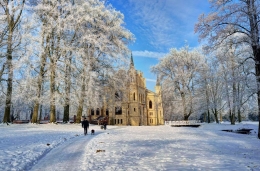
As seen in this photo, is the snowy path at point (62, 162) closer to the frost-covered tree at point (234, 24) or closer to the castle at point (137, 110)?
the frost-covered tree at point (234, 24)

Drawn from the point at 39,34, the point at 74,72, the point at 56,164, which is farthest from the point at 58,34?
the point at 56,164

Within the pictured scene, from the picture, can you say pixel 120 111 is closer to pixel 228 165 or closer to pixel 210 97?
pixel 210 97

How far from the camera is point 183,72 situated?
37.0 m

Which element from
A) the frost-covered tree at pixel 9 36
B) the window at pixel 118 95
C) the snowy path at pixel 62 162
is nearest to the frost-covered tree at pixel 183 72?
the window at pixel 118 95

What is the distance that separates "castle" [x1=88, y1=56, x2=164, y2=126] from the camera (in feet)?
152

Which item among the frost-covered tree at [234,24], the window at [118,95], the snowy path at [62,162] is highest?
the frost-covered tree at [234,24]

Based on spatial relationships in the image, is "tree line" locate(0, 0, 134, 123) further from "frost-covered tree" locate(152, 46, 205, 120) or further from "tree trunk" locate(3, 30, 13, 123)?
"frost-covered tree" locate(152, 46, 205, 120)

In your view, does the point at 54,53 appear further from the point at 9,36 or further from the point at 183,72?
the point at 183,72

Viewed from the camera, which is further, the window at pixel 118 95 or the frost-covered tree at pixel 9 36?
the window at pixel 118 95

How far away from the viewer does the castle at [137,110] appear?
46.4 meters

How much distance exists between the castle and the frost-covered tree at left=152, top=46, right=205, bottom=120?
636cm

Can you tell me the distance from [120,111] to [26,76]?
28.6 metres

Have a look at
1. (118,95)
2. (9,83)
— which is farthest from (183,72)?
(9,83)

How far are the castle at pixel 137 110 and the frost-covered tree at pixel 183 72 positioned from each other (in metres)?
6.36
